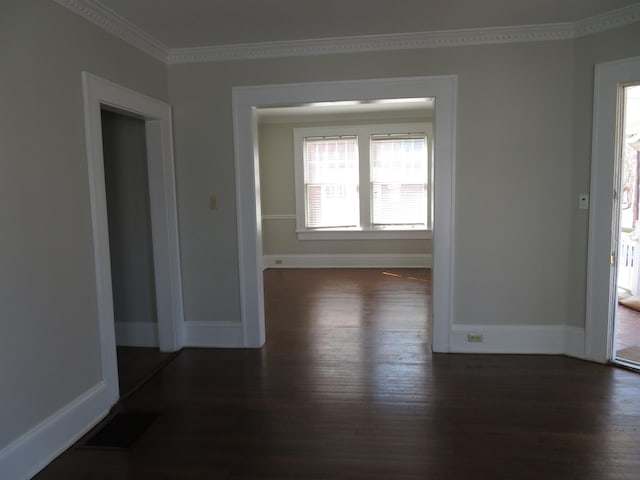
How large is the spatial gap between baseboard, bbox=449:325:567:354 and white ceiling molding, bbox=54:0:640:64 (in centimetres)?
237

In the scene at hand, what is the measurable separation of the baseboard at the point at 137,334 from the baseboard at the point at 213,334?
1.00 feet

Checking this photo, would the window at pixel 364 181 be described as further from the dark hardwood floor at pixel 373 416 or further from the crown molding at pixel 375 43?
the crown molding at pixel 375 43

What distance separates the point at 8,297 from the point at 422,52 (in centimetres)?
332

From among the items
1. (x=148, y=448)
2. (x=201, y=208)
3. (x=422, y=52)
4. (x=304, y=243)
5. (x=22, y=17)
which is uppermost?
(x=422, y=52)

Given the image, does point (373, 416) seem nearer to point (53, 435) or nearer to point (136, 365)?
point (53, 435)

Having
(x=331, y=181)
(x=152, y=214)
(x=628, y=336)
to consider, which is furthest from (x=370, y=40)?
(x=331, y=181)

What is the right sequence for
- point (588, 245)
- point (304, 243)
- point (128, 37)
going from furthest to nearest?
point (304, 243) < point (588, 245) < point (128, 37)

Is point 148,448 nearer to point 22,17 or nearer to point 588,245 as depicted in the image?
point 22,17

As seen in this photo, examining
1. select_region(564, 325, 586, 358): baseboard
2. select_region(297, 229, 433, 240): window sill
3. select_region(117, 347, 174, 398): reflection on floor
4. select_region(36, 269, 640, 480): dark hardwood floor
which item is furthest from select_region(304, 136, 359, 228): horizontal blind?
select_region(564, 325, 586, 358): baseboard

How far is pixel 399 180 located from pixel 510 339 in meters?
4.31

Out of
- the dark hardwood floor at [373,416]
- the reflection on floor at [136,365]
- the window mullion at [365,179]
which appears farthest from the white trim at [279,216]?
the reflection on floor at [136,365]

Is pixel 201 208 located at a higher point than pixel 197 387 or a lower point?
higher

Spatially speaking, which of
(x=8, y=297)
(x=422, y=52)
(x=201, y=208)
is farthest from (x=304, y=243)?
(x=8, y=297)

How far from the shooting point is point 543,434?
8.08 ft
